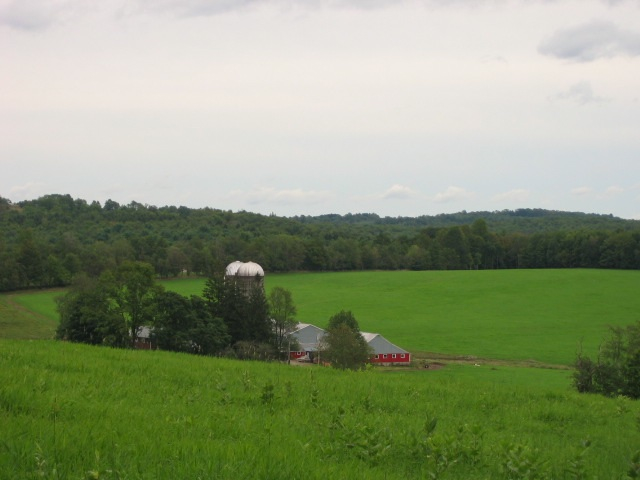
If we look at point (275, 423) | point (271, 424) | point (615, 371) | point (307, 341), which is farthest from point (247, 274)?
point (271, 424)

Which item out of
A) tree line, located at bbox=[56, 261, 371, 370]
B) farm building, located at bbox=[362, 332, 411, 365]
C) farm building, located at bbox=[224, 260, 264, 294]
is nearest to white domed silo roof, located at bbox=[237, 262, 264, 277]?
farm building, located at bbox=[224, 260, 264, 294]

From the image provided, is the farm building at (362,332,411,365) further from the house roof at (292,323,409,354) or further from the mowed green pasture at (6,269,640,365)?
the mowed green pasture at (6,269,640,365)

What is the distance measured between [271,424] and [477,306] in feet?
293

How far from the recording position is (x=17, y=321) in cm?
7000

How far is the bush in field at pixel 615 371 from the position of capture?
97.7 ft

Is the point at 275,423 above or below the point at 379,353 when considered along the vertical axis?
above

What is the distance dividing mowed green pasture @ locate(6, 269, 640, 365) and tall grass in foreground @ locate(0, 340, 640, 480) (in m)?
Result: 43.8

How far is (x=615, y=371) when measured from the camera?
36031 mm

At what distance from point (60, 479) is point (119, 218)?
638 feet

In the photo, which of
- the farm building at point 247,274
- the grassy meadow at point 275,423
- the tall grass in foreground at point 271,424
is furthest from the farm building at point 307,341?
the tall grass in foreground at point 271,424

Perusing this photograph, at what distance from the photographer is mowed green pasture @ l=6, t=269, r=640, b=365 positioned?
67.9 meters

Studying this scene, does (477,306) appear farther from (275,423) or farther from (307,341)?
(275,423)

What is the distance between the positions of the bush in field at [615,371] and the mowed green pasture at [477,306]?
894cm

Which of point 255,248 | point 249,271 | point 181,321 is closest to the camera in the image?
point 181,321
